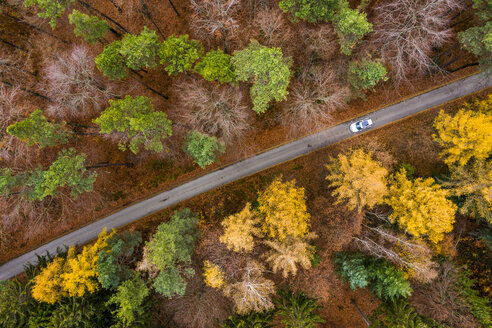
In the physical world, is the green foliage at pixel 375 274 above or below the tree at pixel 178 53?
below

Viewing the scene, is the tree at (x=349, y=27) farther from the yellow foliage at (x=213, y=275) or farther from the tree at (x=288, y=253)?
the yellow foliage at (x=213, y=275)

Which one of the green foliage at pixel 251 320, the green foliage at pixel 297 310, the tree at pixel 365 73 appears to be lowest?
the green foliage at pixel 297 310

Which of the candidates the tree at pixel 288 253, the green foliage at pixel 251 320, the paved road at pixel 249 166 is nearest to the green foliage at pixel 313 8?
the paved road at pixel 249 166

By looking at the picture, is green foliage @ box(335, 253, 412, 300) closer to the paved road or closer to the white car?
the paved road

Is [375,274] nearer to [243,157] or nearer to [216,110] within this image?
[243,157]

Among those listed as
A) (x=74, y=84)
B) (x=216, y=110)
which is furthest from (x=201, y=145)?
(x=74, y=84)

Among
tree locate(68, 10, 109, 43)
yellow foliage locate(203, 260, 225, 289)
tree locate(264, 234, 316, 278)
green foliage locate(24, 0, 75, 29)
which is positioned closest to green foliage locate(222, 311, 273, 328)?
yellow foliage locate(203, 260, 225, 289)
